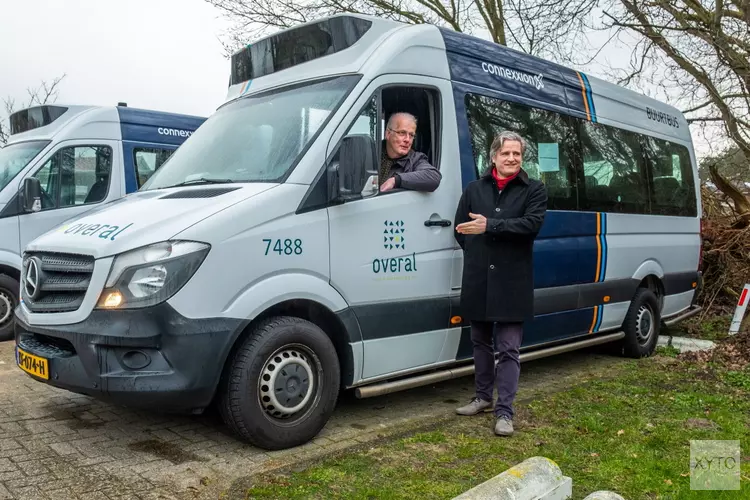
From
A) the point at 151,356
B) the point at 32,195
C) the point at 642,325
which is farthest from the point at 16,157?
the point at 642,325

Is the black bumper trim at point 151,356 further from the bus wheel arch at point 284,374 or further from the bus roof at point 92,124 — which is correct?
the bus roof at point 92,124

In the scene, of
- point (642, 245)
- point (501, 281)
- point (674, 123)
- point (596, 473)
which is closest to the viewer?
point (596, 473)

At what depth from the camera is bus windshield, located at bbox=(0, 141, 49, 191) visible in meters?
7.69

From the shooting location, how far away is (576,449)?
4.15 m

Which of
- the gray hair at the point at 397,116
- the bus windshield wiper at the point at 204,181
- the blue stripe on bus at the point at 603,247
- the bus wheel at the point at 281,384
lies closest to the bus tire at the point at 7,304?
the bus windshield wiper at the point at 204,181

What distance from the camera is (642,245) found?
701 centimetres

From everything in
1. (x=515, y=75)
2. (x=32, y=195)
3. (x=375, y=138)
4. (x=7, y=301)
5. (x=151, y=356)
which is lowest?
(x=7, y=301)

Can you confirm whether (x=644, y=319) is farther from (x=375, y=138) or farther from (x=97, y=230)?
(x=97, y=230)

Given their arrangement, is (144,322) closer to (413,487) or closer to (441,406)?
(413,487)

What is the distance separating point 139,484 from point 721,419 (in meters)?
3.86

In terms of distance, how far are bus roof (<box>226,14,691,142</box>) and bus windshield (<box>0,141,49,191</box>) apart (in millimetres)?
3760

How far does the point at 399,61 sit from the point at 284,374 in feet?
7.30

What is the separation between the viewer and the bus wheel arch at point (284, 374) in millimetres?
3766

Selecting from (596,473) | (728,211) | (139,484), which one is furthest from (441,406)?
(728,211)
